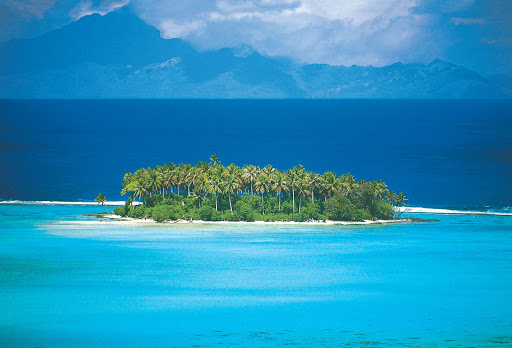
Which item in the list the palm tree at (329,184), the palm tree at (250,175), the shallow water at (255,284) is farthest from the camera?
the palm tree at (250,175)

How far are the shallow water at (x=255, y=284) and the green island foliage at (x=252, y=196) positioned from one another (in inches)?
161

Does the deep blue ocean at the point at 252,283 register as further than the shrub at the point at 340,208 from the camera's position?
No

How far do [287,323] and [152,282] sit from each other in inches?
920

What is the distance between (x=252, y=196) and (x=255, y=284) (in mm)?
42079

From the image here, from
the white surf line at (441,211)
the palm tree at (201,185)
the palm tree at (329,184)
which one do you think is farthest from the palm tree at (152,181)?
the white surf line at (441,211)

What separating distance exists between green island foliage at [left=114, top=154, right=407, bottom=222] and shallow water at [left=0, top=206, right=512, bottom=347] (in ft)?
13.4

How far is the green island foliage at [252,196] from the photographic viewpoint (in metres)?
134

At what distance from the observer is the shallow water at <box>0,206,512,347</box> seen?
7644 cm

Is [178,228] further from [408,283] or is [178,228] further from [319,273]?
[408,283]

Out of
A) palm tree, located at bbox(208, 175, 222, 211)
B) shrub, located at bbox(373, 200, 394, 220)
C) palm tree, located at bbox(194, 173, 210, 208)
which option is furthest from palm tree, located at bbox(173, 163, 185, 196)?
shrub, located at bbox(373, 200, 394, 220)

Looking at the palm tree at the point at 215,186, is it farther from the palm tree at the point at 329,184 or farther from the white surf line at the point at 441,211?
the white surf line at the point at 441,211

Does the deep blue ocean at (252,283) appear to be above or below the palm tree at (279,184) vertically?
below

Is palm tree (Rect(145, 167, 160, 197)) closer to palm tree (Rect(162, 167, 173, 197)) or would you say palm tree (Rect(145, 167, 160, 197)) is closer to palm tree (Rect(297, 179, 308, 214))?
palm tree (Rect(162, 167, 173, 197))

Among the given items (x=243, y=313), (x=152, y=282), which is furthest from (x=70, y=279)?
(x=243, y=313)
